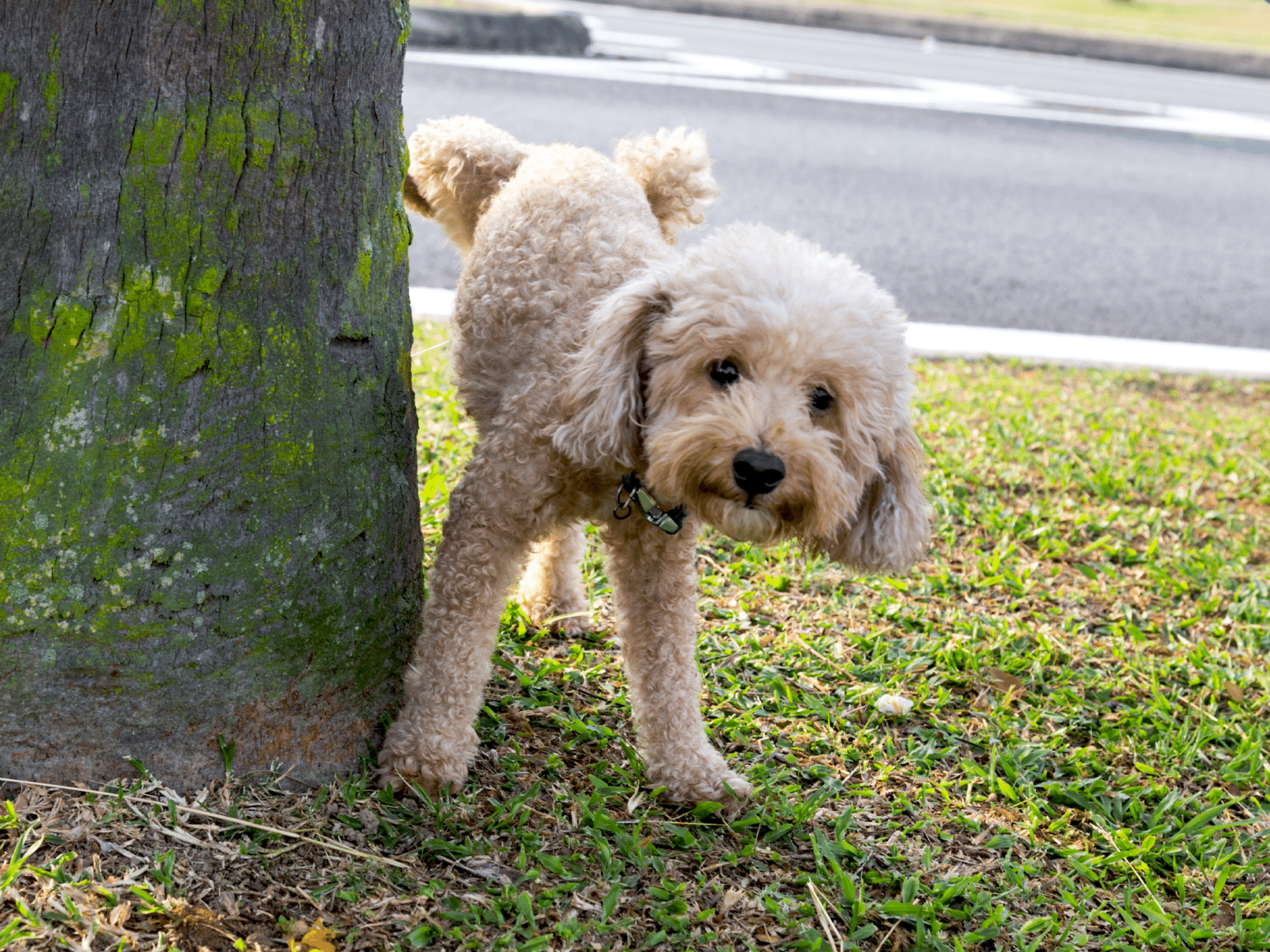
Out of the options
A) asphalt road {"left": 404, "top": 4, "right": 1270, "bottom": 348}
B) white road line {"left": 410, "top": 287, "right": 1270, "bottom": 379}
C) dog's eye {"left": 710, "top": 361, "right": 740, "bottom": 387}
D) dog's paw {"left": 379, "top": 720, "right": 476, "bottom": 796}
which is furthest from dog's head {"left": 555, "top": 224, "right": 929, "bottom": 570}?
asphalt road {"left": 404, "top": 4, "right": 1270, "bottom": 348}

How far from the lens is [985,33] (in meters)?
16.5

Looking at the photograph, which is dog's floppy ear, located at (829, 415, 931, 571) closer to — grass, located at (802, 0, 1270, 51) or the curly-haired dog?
the curly-haired dog

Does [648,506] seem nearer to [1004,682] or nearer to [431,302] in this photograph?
[1004,682]

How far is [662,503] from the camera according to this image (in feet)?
8.16

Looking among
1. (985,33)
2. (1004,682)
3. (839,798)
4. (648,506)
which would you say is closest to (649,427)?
(648,506)

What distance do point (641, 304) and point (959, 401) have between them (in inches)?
130

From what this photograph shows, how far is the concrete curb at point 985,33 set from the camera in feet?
52.9

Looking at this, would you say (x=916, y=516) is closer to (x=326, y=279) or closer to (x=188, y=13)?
(x=326, y=279)

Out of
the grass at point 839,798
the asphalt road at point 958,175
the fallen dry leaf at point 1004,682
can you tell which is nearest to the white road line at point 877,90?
the asphalt road at point 958,175

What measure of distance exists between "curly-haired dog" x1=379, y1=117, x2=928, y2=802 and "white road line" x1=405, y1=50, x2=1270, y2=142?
26.9 feet

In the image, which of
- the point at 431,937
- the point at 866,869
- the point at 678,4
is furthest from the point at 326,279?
the point at 678,4

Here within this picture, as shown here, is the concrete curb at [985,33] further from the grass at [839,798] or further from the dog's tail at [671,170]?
the dog's tail at [671,170]

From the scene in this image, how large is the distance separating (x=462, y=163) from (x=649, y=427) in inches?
56.0

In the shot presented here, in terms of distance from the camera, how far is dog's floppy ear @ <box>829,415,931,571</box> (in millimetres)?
2549
